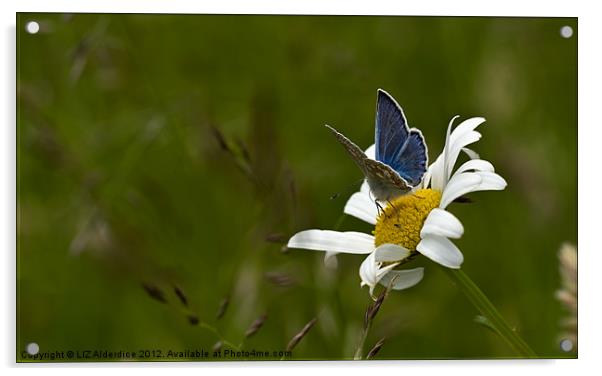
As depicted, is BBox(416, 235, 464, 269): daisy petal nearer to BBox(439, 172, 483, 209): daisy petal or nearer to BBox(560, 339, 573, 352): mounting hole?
BBox(439, 172, 483, 209): daisy petal

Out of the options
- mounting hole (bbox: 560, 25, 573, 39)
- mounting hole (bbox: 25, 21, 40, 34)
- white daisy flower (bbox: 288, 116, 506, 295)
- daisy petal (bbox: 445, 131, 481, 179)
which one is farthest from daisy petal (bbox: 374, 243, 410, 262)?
mounting hole (bbox: 25, 21, 40, 34)

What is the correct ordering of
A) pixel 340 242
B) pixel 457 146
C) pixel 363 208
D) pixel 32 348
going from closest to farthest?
pixel 457 146 < pixel 340 242 < pixel 363 208 < pixel 32 348

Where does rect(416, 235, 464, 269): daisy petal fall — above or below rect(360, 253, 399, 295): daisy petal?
above

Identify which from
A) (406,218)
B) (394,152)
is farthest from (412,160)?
(406,218)

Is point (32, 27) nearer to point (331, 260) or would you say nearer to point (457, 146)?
point (331, 260)
